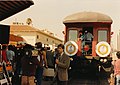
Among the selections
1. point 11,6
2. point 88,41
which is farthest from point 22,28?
point 11,6

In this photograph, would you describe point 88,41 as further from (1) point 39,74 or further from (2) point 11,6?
(2) point 11,6

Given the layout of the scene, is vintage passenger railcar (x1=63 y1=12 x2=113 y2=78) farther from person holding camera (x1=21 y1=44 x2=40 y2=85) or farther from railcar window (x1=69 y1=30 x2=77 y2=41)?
person holding camera (x1=21 y1=44 x2=40 y2=85)

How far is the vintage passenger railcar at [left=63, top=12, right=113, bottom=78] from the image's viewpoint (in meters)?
16.8

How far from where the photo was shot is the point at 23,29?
182 ft

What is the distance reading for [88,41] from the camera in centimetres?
1762

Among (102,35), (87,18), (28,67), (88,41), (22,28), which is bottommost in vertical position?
(28,67)

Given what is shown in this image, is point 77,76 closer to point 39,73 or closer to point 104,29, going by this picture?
point 104,29

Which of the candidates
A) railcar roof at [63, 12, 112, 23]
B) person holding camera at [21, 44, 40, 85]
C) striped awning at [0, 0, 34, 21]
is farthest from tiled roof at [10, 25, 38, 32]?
striped awning at [0, 0, 34, 21]

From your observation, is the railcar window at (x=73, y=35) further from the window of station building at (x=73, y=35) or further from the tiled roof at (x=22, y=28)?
the tiled roof at (x=22, y=28)

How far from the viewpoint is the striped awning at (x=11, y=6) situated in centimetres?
697

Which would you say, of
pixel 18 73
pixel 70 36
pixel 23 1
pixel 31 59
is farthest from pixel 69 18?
pixel 23 1

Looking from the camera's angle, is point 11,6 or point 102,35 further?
point 102,35

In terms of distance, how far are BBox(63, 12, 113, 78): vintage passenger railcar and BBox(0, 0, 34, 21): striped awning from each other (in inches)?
349

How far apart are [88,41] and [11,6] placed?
34.9ft
